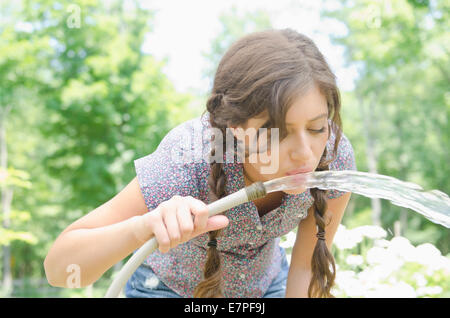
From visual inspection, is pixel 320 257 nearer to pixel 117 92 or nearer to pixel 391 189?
pixel 391 189

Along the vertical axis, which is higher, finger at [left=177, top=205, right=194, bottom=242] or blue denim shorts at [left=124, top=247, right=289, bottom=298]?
finger at [left=177, top=205, right=194, bottom=242]

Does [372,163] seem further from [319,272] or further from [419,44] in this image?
[319,272]

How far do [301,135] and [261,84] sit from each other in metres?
0.19

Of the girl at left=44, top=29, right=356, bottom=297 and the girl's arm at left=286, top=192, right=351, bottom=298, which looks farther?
Result: the girl's arm at left=286, top=192, right=351, bottom=298

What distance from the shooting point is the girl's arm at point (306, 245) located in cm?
183

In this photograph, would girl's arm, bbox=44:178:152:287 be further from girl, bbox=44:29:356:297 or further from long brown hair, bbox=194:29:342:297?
long brown hair, bbox=194:29:342:297

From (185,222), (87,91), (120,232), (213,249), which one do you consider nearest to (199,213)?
(185,222)

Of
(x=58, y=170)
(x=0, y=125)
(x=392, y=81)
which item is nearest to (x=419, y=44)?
(x=392, y=81)

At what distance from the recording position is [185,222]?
41.8 inches

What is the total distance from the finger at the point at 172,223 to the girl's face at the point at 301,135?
1.32 feet

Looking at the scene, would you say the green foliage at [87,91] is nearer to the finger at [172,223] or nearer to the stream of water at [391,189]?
the stream of water at [391,189]

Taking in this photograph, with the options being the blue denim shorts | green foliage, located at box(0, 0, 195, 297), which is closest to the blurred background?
green foliage, located at box(0, 0, 195, 297)

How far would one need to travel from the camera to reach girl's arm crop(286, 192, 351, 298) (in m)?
1.83

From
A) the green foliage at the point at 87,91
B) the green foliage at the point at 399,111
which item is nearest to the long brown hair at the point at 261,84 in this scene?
the green foliage at the point at 87,91
